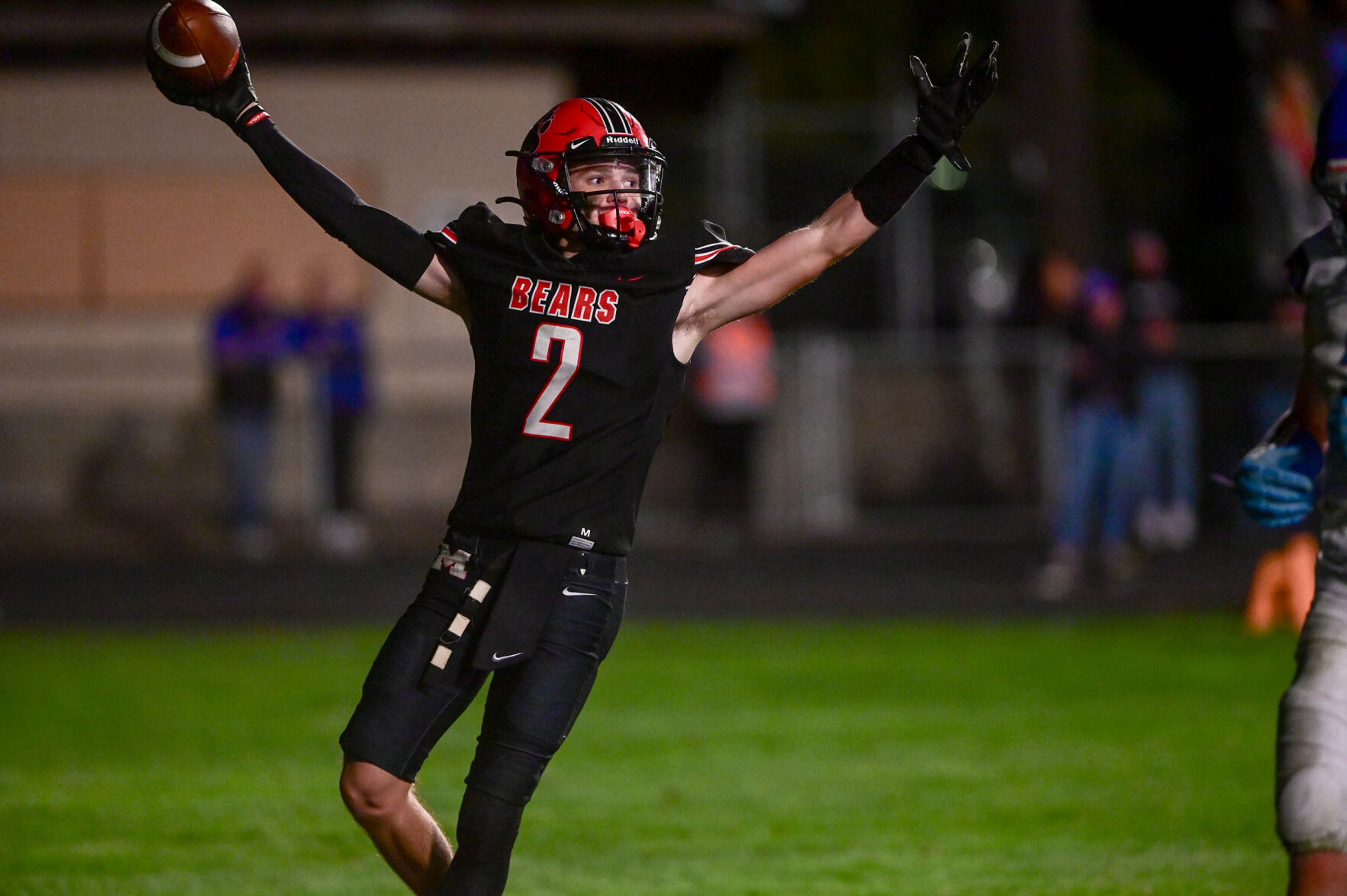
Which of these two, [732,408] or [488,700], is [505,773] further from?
[732,408]

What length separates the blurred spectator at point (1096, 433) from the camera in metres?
12.8

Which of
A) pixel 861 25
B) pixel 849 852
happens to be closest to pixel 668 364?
pixel 849 852

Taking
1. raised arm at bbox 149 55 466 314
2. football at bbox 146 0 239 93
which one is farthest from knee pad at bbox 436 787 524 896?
football at bbox 146 0 239 93

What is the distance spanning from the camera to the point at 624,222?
4.50m

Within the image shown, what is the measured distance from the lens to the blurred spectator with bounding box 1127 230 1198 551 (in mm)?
14016

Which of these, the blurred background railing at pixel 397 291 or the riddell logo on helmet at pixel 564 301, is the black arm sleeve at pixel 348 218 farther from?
the blurred background railing at pixel 397 291

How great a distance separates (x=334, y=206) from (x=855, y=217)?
52.9 inches

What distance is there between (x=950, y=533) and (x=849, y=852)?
11.6 metres

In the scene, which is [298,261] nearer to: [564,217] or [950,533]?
[950,533]

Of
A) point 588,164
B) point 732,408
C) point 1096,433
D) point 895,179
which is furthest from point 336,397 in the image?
point 895,179

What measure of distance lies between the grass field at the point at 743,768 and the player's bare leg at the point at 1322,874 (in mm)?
1896

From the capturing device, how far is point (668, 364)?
4535mm

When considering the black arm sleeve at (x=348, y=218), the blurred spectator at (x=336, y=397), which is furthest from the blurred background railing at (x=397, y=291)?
the black arm sleeve at (x=348, y=218)

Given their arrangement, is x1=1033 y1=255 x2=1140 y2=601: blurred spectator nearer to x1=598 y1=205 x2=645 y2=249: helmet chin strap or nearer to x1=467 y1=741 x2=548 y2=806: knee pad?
x1=598 y1=205 x2=645 y2=249: helmet chin strap
